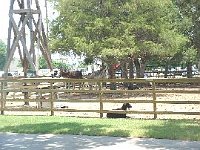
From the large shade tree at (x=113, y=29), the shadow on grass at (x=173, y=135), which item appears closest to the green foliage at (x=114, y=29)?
the large shade tree at (x=113, y=29)

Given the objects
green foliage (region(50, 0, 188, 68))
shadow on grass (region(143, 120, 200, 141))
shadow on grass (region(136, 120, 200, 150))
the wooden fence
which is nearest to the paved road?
shadow on grass (region(136, 120, 200, 150))

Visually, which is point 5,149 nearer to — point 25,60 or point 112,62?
point 25,60

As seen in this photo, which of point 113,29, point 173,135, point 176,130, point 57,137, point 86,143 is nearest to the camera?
point 86,143

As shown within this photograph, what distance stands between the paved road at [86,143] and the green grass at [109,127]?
524 mm

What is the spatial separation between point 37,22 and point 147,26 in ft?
21.8

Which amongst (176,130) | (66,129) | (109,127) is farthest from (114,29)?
(176,130)

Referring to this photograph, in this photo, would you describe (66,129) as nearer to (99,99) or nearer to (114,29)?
(99,99)

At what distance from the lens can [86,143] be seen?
9852 millimetres

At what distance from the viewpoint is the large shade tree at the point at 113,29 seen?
1046 inches

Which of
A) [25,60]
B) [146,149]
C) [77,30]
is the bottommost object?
[146,149]

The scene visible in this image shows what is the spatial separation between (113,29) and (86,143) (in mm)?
17747

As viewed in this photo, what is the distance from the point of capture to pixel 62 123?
512 inches

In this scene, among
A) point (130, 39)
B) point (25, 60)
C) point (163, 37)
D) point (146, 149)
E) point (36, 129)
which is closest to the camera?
point (146, 149)

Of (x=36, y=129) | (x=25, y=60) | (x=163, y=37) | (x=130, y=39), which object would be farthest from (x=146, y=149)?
(x=163, y=37)
